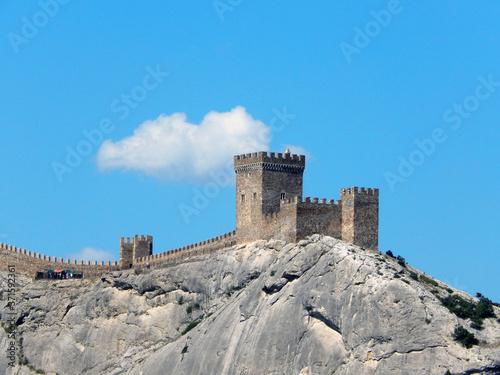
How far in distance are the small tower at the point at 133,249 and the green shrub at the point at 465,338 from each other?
139ft

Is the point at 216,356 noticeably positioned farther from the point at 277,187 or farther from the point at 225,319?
the point at 277,187

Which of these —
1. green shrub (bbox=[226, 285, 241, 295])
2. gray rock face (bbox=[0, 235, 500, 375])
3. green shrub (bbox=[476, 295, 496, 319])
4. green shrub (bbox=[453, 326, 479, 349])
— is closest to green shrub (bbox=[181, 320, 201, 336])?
gray rock face (bbox=[0, 235, 500, 375])

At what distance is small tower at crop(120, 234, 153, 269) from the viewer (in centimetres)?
12975

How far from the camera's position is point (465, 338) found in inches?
3738

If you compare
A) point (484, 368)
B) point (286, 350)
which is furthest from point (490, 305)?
point (286, 350)

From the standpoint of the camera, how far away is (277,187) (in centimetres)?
11231

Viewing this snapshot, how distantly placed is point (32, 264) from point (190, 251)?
19.0 metres

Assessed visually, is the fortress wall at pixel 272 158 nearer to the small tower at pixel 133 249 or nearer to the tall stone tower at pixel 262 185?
the tall stone tower at pixel 262 185


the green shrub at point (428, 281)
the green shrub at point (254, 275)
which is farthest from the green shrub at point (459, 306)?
the green shrub at point (254, 275)

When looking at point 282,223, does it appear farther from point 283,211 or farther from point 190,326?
point 190,326

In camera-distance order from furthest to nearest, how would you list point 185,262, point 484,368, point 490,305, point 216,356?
point 185,262, point 216,356, point 490,305, point 484,368

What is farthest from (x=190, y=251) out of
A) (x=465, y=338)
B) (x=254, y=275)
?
(x=465, y=338)

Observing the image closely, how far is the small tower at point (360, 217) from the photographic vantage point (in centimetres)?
10700

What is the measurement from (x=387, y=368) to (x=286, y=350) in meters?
9.56
